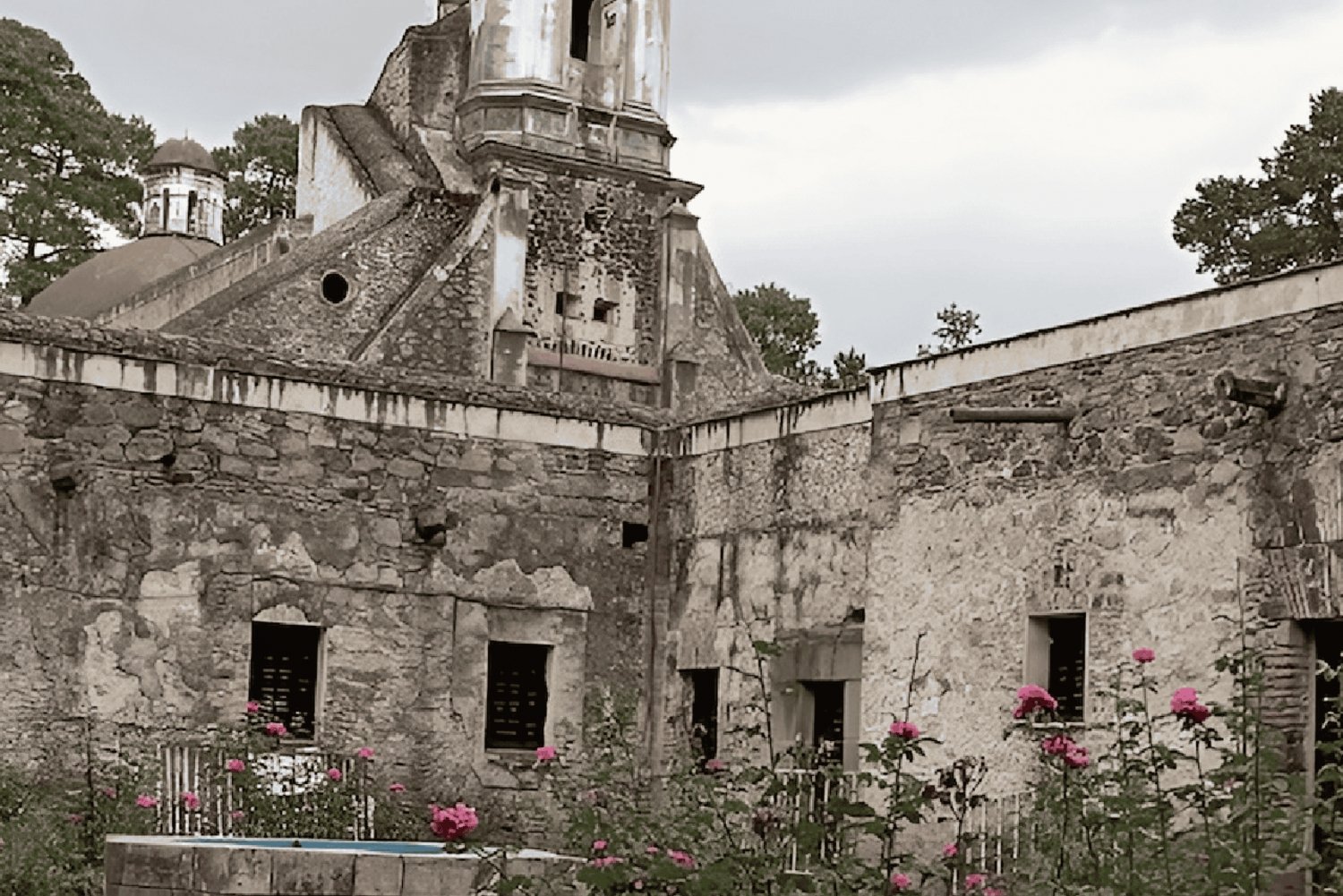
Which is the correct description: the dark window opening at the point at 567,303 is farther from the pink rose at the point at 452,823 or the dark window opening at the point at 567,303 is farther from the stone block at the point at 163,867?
the pink rose at the point at 452,823

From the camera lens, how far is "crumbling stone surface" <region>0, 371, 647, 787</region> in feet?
48.3

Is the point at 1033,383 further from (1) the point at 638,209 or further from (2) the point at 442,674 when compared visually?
(1) the point at 638,209

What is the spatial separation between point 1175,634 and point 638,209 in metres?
15.0

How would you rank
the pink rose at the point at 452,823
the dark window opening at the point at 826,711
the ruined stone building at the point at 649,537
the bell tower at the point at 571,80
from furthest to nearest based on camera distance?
the bell tower at the point at 571,80
the dark window opening at the point at 826,711
the ruined stone building at the point at 649,537
the pink rose at the point at 452,823

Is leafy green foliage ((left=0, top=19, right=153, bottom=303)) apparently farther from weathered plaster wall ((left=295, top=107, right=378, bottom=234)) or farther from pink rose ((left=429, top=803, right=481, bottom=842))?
pink rose ((left=429, top=803, right=481, bottom=842))

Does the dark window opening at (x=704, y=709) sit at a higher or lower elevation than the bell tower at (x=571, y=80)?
lower

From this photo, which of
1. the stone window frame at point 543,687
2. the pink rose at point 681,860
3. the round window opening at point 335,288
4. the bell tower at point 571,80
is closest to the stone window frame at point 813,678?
the stone window frame at point 543,687

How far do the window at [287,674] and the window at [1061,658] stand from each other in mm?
5391

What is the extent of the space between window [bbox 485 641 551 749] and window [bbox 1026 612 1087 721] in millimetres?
4660

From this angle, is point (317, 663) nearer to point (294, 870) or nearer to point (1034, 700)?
point (294, 870)

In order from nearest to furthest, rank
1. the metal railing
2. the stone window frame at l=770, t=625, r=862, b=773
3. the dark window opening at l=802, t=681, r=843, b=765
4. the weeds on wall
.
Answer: the weeds on wall → the metal railing → the stone window frame at l=770, t=625, r=862, b=773 → the dark window opening at l=802, t=681, r=843, b=765

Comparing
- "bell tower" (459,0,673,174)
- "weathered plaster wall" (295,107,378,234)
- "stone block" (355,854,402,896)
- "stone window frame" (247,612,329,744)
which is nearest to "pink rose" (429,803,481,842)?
"stone block" (355,854,402,896)

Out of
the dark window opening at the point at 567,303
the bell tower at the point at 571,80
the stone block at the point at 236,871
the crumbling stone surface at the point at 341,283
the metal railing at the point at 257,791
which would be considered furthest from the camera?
the bell tower at the point at 571,80

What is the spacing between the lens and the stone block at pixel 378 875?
8.67 m
